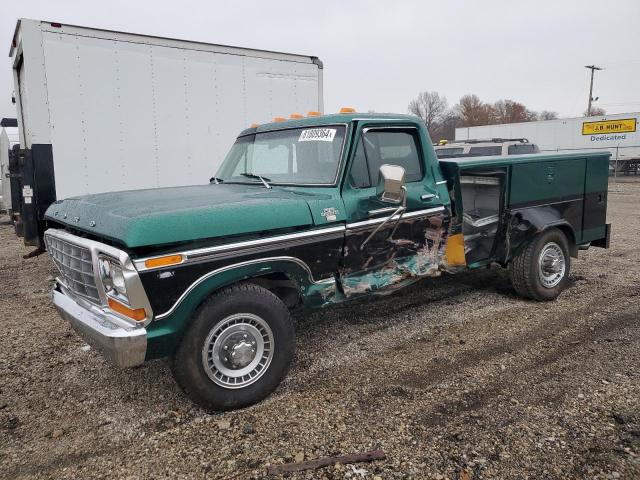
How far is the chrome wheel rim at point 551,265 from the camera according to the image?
18.5 feet

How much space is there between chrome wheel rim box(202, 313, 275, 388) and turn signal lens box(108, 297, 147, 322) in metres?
0.46

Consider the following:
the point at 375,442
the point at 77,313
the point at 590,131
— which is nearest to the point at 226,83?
the point at 77,313

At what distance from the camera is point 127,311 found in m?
3.05

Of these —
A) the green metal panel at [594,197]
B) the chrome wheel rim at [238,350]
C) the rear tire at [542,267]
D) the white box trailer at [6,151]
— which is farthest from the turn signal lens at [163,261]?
the white box trailer at [6,151]

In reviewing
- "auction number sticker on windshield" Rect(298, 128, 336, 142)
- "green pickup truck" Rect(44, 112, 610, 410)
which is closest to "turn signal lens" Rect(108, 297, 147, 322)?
"green pickup truck" Rect(44, 112, 610, 410)

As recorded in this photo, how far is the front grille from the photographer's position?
329cm

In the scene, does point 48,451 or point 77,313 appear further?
point 77,313

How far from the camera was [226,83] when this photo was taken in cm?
781

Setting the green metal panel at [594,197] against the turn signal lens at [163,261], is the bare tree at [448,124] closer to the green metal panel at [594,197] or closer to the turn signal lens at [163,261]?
the green metal panel at [594,197]

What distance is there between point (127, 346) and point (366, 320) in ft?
9.08

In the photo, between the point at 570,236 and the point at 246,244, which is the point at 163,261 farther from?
the point at 570,236

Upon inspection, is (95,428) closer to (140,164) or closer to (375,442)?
(375,442)

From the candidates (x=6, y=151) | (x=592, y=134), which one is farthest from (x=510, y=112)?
(x=6, y=151)

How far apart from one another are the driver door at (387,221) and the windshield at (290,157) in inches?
7.9
